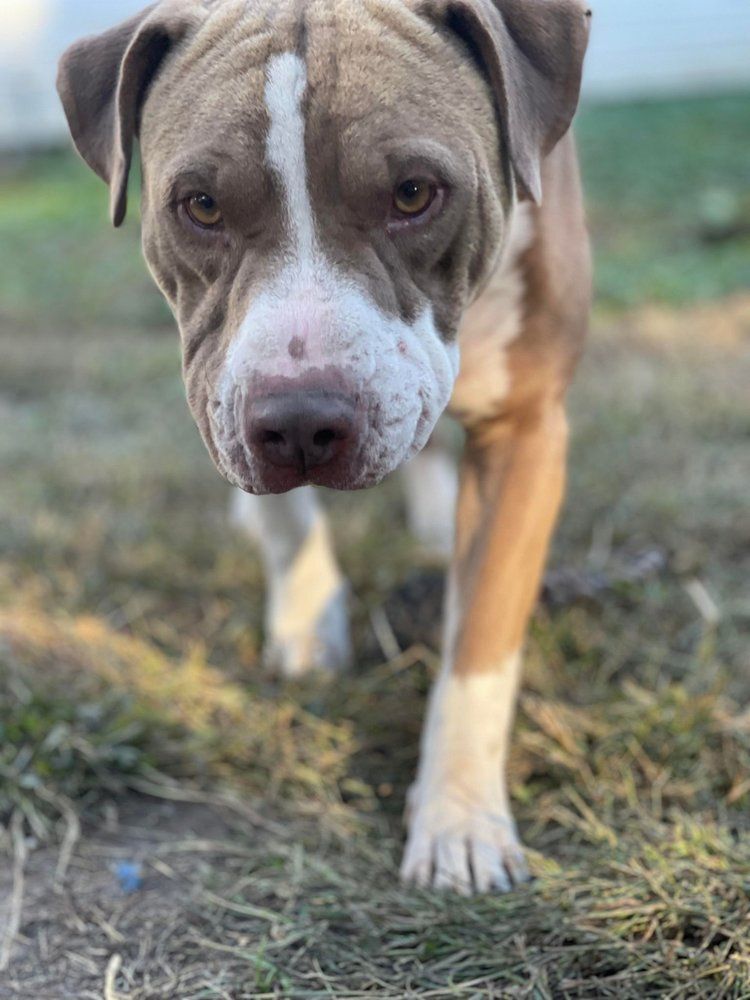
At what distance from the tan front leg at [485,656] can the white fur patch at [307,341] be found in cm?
57

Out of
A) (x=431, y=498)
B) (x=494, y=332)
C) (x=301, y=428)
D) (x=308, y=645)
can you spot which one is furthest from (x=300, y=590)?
(x=301, y=428)

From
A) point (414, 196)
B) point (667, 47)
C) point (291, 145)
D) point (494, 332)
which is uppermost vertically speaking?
point (291, 145)

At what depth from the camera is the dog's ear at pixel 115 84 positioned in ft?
7.63

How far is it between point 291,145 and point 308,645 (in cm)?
153

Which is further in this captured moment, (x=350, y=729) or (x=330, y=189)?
(x=350, y=729)

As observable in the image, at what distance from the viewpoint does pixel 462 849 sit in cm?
245

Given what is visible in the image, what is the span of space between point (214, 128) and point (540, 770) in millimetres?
1506

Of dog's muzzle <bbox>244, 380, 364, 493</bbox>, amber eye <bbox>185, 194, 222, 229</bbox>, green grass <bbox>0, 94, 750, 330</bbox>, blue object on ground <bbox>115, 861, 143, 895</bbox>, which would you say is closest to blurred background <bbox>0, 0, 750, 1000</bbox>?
blue object on ground <bbox>115, 861, 143, 895</bbox>

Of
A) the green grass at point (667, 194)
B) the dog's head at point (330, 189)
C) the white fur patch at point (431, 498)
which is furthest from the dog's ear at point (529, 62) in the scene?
the green grass at point (667, 194)

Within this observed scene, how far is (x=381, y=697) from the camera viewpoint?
3062 mm

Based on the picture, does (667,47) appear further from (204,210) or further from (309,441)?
(309,441)

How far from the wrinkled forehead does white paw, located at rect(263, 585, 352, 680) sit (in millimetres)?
1381

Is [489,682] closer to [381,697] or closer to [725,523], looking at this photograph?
[381,697]

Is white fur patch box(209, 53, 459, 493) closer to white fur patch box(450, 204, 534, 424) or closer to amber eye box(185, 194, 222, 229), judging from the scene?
amber eye box(185, 194, 222, 229)
